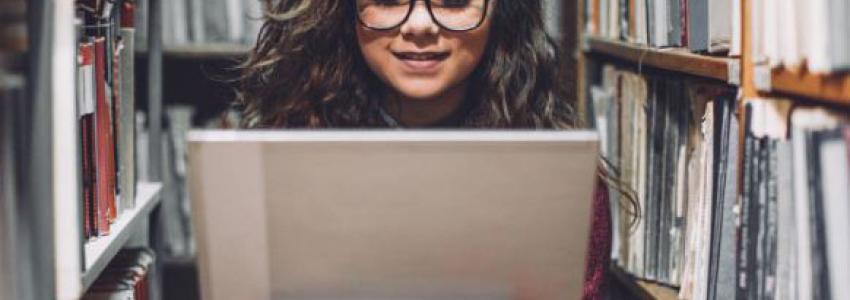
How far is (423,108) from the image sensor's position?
169 centimetres

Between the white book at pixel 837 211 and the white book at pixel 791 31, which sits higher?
the white book at pixel 791 31

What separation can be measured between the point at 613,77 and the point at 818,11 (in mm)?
1072

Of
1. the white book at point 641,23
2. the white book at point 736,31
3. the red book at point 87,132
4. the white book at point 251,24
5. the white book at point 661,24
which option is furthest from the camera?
the white book at point 251,24

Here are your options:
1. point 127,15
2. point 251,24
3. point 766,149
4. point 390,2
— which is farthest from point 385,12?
point 251,24

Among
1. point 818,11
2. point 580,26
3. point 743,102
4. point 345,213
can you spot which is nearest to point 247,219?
point 345,213

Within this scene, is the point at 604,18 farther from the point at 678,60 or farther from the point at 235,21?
the point at 235,21

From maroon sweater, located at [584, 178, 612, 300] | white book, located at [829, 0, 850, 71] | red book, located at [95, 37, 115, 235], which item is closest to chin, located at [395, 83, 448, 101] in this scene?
maroon sweater, located at [584, 178, 612, 300]

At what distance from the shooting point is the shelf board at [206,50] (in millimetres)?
2465

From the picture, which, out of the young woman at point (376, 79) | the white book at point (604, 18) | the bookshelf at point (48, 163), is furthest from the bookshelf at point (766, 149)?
the bookshelf at point (48, 163)

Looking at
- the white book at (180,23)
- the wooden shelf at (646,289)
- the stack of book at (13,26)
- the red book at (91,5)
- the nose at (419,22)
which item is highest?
the white book at (180,23)

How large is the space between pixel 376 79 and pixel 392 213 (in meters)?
0.82

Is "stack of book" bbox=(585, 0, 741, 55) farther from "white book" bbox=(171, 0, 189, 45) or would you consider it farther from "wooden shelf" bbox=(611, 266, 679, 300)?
Result: "white book" bbox=(171, 0, 189, 45)

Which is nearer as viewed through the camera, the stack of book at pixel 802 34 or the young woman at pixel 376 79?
the stack of book at pixel 802 34

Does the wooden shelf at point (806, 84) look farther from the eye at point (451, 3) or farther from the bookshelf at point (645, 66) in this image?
the eye at point (451, 3)
